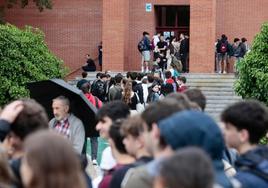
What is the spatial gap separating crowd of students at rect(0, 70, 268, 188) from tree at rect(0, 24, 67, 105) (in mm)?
19067

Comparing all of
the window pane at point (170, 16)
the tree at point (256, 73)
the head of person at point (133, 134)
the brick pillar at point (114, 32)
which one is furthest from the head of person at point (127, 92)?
the window pane at point (170, 16)

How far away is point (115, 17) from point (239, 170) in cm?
3416

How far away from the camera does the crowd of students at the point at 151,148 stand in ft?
13.5

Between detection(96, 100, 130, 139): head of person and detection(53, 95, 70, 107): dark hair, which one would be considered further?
detection(53, 95, 70, 107): dark hair

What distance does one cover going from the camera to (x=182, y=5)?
41.2 meters

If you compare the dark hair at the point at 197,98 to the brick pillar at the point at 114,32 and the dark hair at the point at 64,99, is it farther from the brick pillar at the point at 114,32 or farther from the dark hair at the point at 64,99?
the brick pillar at the point at 114,32

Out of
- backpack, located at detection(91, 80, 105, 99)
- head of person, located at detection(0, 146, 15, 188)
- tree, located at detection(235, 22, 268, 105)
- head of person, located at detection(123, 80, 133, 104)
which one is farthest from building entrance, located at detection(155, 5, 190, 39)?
head of person, located at detection(0, 146, 15, 188)

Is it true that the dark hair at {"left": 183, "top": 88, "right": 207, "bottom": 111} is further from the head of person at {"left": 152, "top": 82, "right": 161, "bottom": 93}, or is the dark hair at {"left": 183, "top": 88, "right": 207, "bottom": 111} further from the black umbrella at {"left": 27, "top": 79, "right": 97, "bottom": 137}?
the head of person at {"left": 152, "top": 82, "right": 161, "bottom": 93}

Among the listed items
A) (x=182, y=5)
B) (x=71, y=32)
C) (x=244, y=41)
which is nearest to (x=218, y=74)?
(x=244, y=41)

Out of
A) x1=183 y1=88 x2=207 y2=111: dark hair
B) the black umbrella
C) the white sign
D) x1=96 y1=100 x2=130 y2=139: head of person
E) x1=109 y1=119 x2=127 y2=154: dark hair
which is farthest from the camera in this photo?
the white sign

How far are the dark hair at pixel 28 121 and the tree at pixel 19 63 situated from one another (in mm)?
19812

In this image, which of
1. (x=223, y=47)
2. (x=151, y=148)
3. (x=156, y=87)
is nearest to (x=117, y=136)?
(x=151, y=148)

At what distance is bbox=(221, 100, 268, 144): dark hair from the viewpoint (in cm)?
587

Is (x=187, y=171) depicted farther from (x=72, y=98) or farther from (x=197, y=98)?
(x=72, y=98)
